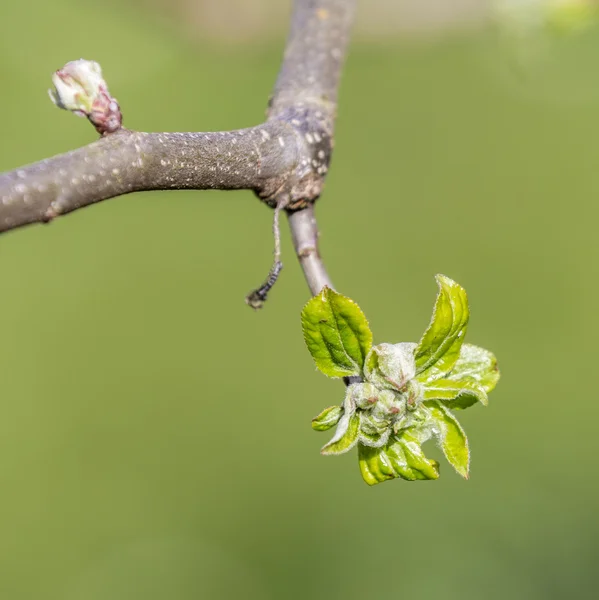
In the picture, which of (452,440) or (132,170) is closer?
(132,170)

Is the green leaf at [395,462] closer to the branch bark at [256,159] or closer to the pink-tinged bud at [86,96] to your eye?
the branch bark at [256,159]

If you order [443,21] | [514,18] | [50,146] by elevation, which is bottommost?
[514,18]

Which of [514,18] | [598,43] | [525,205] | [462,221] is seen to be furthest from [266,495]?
[598,43]

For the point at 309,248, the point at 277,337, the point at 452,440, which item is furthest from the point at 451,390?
the point at 277,337

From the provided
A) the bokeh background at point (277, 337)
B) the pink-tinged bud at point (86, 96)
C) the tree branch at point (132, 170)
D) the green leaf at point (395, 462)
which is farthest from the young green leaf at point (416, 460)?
the bokeh background at point (277, 337)

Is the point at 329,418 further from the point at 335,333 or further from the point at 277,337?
the point at 277,337

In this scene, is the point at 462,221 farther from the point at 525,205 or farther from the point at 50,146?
the point at 50,146

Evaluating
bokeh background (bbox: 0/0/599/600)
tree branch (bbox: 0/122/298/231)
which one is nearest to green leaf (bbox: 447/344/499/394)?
tree branch (bbox: 0/122/298/231)
